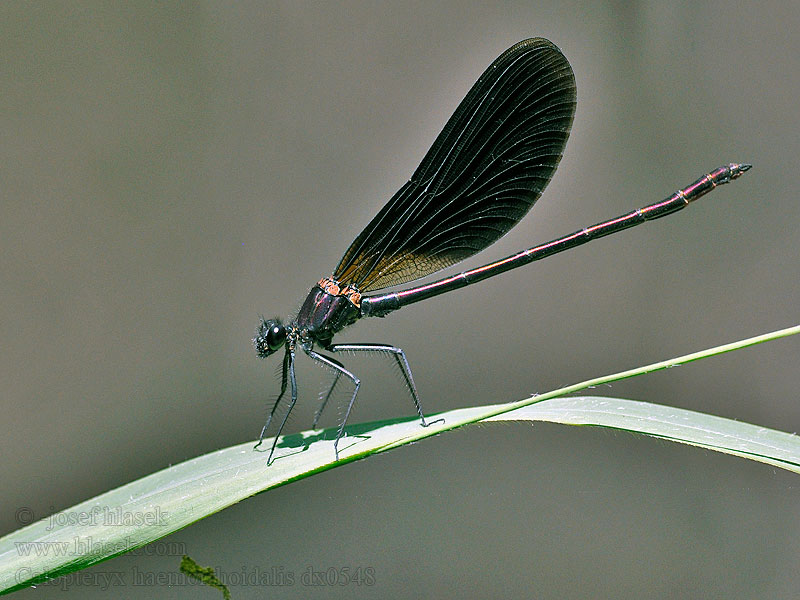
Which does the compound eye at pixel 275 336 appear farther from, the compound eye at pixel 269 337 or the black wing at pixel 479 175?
the black wing at pixel 479 175

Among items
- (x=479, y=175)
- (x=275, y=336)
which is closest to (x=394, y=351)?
(x=275, y=336)

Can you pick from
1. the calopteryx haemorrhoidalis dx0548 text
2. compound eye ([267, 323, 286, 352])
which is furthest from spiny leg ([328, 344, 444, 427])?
compound eye ([267, 323, 286, 352])

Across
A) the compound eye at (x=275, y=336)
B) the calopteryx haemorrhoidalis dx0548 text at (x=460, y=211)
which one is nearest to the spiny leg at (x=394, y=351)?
the calopteryx haemorrhoidalis dx0548 text at (x=460, y=211)

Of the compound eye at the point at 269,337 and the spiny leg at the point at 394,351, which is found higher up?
the compound eye at the point at 269,337

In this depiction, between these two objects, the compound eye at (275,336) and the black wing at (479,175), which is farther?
the compound eye at (275,336)

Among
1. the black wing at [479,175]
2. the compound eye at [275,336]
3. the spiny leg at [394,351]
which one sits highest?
the black wing at [479,175]

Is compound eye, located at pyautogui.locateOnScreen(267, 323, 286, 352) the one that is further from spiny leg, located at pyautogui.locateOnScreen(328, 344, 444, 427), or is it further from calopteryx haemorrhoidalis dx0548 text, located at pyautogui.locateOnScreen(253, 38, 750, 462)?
spiny leg, located at pyautogui.locateOnScreen(328, 344, 444, 427)

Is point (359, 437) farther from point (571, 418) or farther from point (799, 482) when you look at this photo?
point (799, 482)

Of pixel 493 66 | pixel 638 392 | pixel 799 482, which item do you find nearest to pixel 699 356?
pixel 493 66

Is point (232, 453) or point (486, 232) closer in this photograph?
point (232, 453)
